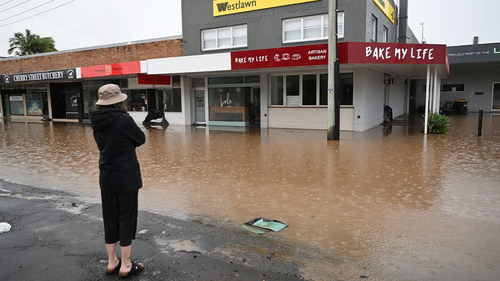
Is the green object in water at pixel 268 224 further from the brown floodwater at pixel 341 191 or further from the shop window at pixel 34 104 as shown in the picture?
the shop window at pixel 34 104

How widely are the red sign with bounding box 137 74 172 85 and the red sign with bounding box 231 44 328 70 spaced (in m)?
6.15

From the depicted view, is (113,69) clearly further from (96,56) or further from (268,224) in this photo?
(268,224)

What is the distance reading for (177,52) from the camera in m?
20.7

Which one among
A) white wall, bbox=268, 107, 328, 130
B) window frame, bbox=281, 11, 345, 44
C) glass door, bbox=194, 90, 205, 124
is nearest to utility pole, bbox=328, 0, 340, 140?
window frame, bbox=281, 11, 345, 44

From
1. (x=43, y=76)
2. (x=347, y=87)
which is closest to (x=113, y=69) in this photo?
(x=43, y=76)

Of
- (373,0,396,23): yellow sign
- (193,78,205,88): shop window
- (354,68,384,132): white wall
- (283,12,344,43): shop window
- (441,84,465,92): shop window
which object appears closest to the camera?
(354,68,384,132): white wall

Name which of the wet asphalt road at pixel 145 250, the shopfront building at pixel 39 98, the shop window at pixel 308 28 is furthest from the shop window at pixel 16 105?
the wet asphalt road at pixel 145 250

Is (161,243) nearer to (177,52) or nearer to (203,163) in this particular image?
(203,163)

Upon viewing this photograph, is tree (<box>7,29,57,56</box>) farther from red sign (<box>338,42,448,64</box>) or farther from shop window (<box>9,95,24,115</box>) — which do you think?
red sign (<box>338,42,448,64</box>)

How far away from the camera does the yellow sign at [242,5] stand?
17312 millimetres

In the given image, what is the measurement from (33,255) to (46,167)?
604cm

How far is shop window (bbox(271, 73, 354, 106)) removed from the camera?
651 inches

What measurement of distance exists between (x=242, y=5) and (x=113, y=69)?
26.4ft

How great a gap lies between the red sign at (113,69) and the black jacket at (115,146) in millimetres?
16801
